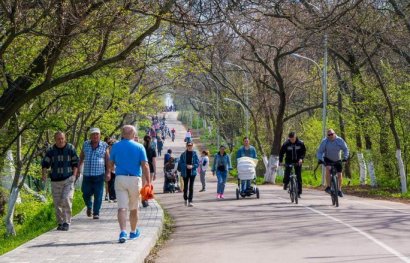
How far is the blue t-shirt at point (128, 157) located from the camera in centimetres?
1079

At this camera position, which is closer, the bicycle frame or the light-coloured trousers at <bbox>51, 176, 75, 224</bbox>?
the light-coloured trousers at <bbox>51, 176, 75, 224</bbox>

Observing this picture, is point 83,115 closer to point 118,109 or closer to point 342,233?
point 118,109

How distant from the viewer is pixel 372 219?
49.5 ft

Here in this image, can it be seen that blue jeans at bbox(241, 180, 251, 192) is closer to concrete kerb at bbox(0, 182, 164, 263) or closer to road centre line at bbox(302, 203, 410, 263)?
road centre line at bbox(302, 203, 410, 263)

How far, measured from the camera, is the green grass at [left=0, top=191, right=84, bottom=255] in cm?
1602

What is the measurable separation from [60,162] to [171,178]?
690 inches

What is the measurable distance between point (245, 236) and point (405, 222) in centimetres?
386

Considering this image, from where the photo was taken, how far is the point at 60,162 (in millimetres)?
12844

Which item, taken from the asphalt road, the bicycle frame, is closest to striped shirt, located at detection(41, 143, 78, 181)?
the asphalt road

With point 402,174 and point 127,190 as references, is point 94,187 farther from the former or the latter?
point 402,174

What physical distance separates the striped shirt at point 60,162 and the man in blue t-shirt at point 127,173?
2.09 meters

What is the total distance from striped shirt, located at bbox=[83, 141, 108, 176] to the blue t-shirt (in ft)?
11.1

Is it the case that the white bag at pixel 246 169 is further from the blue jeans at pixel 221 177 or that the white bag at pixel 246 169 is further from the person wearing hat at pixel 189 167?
the person wearing hat at pixel 189 167

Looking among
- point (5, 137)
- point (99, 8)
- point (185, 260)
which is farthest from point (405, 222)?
point (5, 137)
